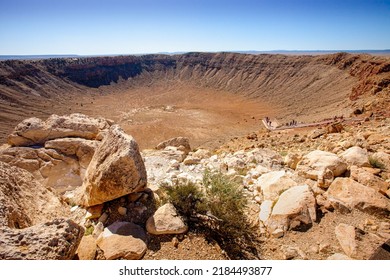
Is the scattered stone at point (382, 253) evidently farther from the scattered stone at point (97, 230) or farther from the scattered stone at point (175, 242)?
the scattered stone at point (97, 230)

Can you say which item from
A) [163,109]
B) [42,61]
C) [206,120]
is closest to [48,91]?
[42,61]

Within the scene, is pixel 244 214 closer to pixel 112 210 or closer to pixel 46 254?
pixel 112 210

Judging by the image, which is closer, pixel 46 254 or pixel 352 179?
pixel 46 254

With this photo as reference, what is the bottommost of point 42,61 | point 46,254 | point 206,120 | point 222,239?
point 206,120

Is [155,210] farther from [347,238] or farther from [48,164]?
[48,164]

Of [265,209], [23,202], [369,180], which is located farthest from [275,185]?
[23,202]

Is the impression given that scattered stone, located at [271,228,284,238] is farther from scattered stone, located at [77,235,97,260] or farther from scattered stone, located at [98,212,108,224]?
scattered stone, located at [98,212,108,224]

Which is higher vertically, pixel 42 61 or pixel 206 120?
pixel 42 61

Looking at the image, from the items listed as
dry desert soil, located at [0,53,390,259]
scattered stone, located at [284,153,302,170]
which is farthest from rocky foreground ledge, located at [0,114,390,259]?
dry desert soil, located at [0,53,390,259]
